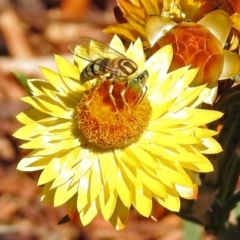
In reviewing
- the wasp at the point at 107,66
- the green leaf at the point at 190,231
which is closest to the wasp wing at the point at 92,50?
the wasp at the point at 107,66

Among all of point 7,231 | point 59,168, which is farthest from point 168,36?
point 7,231

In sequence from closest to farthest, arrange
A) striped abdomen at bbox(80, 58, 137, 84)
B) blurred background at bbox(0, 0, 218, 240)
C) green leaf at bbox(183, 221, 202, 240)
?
striped abdomen at bbox(80, 58, 137, 84) < green leaf at bbox(183, 221, 202, 240) < blurred background at bbox(0, 0, 218, 240)

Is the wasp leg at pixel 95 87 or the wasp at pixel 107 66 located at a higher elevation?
the wasp at pixel 107 66

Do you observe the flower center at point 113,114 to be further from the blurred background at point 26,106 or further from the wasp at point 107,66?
the blurred background at point 26,106

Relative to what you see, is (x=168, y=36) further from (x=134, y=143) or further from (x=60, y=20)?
(x=60, y=20)

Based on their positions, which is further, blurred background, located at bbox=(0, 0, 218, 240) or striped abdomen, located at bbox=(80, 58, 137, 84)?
blurred background, located at bbox=(0, 0, 218, 240)

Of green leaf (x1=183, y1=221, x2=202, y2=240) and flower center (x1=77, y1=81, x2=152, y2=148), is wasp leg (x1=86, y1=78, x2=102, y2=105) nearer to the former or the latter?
flower center (x1=77, y1=81, x2=152, y2=148)

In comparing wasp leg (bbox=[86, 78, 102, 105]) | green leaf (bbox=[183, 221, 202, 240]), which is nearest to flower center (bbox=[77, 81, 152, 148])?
wasp leg (bbox=[86, 78, 102, 105])
